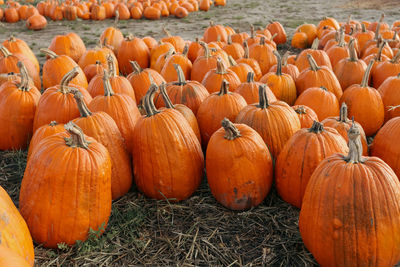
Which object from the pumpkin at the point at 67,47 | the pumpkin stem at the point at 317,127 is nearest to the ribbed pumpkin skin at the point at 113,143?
the pumpkin stem at the point at 317,127

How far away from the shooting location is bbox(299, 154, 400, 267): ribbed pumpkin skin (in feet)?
7.10

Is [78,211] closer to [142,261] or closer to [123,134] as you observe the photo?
[142,261]

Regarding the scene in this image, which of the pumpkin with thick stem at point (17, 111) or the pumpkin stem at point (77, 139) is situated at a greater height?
the pumpkin stem at point (77, 139)

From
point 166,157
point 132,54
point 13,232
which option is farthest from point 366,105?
point 132,54

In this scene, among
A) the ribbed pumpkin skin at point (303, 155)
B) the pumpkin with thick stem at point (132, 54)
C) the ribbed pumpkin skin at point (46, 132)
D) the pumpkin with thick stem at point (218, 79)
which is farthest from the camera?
the pumpkin with thick stem at point (132, 54)

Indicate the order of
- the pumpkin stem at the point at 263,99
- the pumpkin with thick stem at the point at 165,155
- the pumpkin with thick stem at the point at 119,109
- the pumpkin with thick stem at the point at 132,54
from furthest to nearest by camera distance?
the pumpkin with thick stem at the point at 132,54, the pumpkin with thick stem at the point at 119,109, the pumpkin stem at the point at 263,99, the pumpkin with thick stem at the point at 165,155

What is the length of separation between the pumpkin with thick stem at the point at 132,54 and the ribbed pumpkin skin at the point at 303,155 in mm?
4307

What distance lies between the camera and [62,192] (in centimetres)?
247

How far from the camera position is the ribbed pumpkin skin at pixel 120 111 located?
3.35m

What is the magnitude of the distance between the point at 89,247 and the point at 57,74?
10.3ft

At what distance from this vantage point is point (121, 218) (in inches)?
115

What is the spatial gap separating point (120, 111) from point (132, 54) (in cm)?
344

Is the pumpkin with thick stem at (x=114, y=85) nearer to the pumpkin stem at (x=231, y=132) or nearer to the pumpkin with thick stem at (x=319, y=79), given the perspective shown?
the pumpkin stem at (x=231, y=132)

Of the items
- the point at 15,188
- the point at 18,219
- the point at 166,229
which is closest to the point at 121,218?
the point at 166,229
